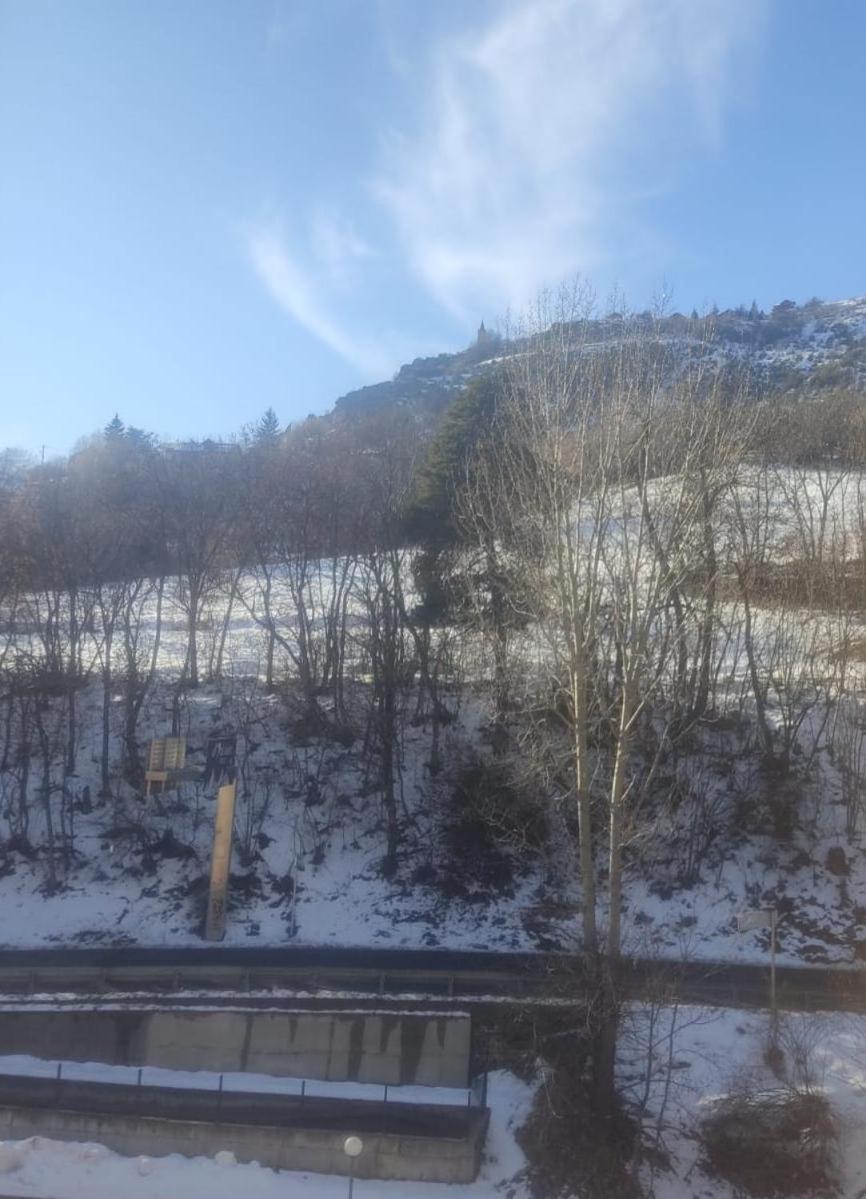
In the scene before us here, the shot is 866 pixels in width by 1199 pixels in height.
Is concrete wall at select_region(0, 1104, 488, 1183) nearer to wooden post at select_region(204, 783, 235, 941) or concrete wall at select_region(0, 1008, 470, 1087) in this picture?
concrete wall at select_region(0, 1008, 470, 1087)

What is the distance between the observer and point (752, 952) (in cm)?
1959

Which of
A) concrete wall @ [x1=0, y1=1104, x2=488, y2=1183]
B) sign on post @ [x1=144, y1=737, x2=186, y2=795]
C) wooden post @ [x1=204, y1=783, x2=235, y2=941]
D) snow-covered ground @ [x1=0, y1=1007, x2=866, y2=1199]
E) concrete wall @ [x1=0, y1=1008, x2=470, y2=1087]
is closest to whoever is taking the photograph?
→ snow-covered ground @ [x1=0, y1=1007, x2=866, y2=1199]

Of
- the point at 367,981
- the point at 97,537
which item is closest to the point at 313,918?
the point at 367,981

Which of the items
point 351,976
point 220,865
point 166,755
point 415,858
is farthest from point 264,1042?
point 166,755

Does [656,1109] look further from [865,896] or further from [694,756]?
[694,756]

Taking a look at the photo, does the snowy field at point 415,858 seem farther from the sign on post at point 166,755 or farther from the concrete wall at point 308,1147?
the concrete wall at point 308,1147

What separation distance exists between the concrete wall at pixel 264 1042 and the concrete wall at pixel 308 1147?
203cm

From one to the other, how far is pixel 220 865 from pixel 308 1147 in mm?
9339

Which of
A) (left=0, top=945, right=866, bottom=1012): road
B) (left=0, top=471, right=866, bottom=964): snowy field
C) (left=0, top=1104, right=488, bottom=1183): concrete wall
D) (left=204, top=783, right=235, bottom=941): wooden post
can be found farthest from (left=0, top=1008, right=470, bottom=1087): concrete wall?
(left=204, top=783, right=235, bottom=941): wooden post

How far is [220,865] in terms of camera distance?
2089 cm

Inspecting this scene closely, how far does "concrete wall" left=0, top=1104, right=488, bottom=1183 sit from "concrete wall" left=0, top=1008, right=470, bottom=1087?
203cm

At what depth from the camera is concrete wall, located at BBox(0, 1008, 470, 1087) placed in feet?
47.0

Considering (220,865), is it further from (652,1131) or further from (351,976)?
(652,1131)

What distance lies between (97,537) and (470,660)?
1294 cm
